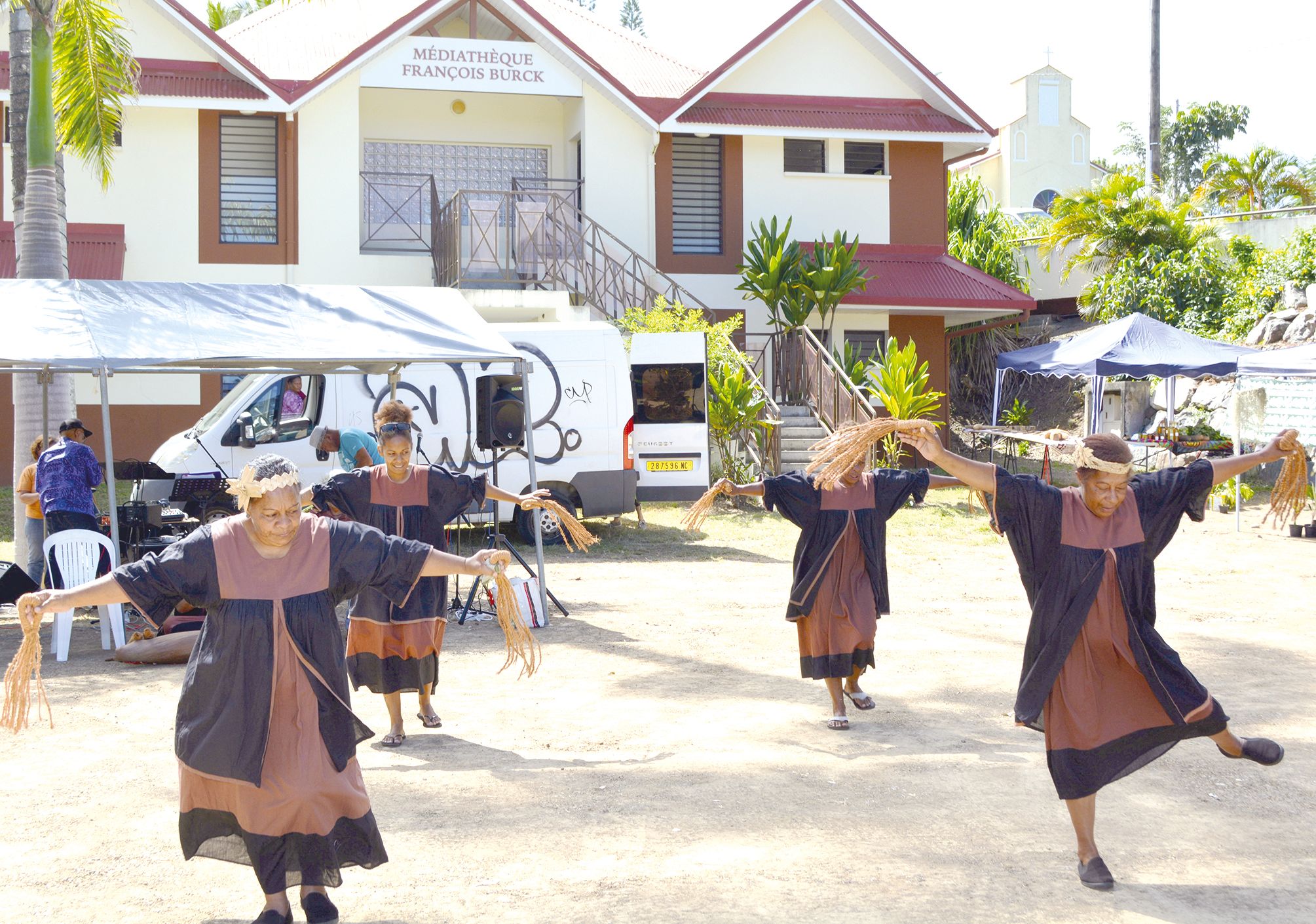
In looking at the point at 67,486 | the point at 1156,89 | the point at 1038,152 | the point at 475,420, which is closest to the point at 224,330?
the point at 67,486

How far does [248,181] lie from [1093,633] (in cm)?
1850

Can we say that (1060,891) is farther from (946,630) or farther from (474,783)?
(946,630)

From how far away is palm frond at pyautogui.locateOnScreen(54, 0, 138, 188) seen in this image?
40.5 ft

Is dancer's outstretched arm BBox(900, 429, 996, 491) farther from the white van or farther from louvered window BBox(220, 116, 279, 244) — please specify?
louvered window BBox(220, 116, 279, 244)

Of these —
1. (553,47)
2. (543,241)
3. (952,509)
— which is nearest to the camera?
(952,509)

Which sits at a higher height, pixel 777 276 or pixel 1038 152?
pixel 1038 152

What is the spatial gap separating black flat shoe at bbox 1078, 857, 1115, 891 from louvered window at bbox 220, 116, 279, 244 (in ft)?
59.9

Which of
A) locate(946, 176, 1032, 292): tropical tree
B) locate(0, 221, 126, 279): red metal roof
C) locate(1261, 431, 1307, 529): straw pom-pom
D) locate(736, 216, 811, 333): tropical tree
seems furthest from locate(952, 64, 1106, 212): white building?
locate(1261, 431, 1307, 529): straw pom-pom

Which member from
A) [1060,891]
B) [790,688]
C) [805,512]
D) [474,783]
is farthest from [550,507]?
[790,688]

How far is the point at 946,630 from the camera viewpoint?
10062 millimetres

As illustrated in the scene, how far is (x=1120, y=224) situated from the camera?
2559 cm

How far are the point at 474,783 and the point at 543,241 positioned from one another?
14.4 m

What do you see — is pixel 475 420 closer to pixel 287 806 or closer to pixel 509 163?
pixel 509 163

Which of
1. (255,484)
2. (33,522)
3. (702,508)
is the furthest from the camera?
(33,522)
